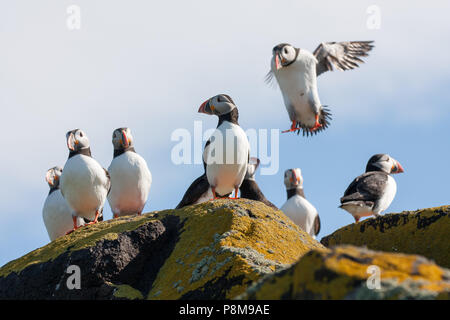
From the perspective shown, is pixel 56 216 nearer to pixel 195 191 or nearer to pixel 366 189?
pixel 195 191

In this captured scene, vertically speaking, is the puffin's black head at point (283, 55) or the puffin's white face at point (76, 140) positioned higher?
the puffin's black head at point (283, 55)

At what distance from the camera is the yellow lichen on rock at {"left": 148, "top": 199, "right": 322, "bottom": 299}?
217 inches

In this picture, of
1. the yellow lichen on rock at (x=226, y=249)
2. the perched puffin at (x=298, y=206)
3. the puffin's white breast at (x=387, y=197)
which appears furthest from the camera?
the perched puffin at (x=298, y=206)

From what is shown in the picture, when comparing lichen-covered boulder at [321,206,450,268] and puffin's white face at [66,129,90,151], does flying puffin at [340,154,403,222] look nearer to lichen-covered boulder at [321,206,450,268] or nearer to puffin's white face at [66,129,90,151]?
lichen-covered boulder at [321,206,450,268]

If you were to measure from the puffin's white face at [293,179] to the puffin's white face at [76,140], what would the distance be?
6677 millimetres

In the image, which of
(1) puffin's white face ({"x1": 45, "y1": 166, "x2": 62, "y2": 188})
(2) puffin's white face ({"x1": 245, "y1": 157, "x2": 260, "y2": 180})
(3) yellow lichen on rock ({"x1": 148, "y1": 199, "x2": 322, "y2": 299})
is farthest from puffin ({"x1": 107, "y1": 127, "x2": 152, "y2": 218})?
(3) yellow lichen on rock ({"x1": 148, "y1": 199, "x2": 322, "y2": 299})

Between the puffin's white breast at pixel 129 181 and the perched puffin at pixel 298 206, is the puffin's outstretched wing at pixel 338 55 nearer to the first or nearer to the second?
the perched puffin at pixel 298 206

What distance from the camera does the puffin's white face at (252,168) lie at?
13.1m

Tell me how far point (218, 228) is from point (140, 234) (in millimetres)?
900

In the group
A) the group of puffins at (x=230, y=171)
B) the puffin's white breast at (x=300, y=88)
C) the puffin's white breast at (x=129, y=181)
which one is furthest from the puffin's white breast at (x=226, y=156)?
the puffin's white breast at (x=300, y=88)

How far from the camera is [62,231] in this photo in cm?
1280

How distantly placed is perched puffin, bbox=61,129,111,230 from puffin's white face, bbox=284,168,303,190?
255 inches

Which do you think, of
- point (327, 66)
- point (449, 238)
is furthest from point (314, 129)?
point (449, 238)

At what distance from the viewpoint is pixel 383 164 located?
591 inches
